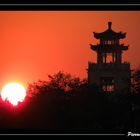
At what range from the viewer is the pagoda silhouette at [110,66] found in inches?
665

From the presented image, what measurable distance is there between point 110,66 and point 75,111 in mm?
8521

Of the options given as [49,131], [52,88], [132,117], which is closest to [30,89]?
[52,88]

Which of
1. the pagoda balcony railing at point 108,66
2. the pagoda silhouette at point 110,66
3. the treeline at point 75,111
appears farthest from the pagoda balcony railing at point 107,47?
the treeline at point 75,111

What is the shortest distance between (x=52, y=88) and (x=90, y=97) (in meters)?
2.59

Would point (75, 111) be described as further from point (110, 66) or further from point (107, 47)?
point (107, 47)

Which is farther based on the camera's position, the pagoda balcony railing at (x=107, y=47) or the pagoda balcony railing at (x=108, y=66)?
the pagoda balcony railing at (x=107, y=47)

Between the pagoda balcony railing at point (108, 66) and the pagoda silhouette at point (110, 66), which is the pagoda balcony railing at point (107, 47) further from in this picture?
the pagoda balcony railing at point (108, 66)

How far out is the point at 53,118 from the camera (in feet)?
39.9

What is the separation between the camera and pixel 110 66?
2102 cm

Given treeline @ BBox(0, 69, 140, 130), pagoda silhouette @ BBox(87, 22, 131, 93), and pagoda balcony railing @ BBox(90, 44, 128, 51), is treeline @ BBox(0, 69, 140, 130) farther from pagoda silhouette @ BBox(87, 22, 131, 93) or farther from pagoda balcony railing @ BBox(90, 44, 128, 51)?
pagoda balcony railing @ BBox(90, 44, 128, 51)

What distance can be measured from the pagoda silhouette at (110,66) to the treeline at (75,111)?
4.75 ft

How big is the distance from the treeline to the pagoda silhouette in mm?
1447

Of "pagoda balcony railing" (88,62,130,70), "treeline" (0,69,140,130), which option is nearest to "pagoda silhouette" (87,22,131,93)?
"pagoda balcony railing" (88,62,130,70)
